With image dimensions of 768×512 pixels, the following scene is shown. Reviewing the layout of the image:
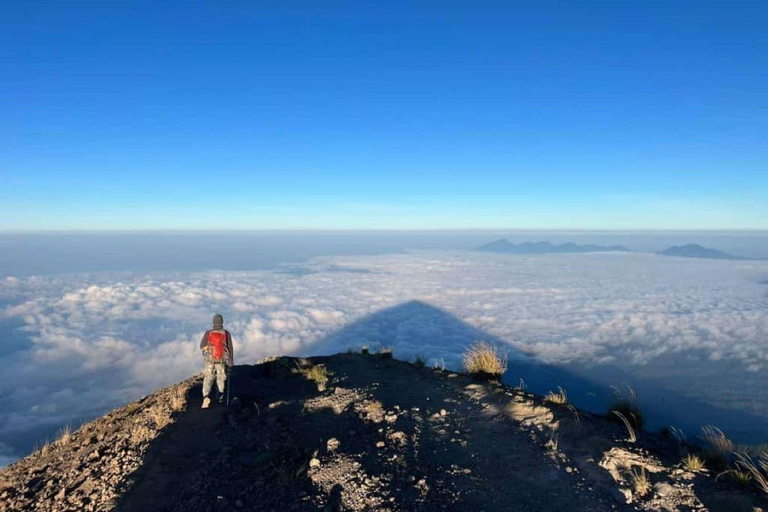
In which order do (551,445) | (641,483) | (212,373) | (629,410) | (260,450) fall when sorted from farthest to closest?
(629,410) → (212,373) → (551,445) → (260,450) → (641,483)

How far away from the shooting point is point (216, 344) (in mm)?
8930

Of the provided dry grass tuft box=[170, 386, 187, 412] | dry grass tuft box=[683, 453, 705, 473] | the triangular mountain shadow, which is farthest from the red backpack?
the triangular mountain shadow

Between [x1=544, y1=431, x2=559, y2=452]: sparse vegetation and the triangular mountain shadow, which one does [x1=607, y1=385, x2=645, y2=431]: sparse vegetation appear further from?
the triangular mountain shadow

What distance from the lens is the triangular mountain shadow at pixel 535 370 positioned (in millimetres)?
35312

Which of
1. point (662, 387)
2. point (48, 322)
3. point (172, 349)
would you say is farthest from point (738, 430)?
point (48, 322)

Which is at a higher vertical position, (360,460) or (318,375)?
(360,460)

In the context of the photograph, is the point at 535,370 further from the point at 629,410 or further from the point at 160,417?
the point at 160,417

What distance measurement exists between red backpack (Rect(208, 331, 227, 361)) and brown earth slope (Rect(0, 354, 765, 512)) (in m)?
1.06

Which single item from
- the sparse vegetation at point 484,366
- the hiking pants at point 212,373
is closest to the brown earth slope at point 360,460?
the hiking pants at point 212,373

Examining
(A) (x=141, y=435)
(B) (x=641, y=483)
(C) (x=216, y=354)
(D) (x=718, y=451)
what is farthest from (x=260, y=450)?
(D) (x=718, y=451)

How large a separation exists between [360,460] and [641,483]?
13.4 ft

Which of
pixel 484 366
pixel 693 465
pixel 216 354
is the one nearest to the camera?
pixel 693 465

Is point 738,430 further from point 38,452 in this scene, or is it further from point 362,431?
point 38,452

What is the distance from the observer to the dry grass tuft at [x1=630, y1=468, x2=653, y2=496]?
593 centimetres
